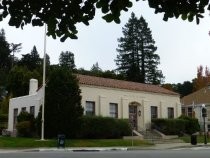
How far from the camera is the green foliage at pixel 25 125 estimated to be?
1704 inches

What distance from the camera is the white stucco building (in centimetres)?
4597

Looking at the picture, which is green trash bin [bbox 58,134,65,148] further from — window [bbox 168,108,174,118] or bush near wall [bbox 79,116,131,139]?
window [bbox 168,108,174,118]

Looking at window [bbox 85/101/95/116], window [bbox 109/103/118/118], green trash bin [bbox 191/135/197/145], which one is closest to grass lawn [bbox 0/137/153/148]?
green trash bin [bbox 191/135/197/145]

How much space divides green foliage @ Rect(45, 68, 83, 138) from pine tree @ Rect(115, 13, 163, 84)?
53619mm

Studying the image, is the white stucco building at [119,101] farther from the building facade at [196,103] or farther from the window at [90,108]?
the building facade at [196,103]

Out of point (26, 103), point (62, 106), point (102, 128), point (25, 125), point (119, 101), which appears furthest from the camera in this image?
point (119, 101)

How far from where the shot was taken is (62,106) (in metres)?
39.8

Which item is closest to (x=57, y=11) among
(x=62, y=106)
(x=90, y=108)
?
(x=62, y=106)

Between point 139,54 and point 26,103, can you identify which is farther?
point 139,54

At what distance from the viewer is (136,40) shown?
313 feet

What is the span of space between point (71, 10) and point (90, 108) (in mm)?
39450

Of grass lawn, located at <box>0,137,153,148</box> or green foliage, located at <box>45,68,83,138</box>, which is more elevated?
green foliage, located at <box>45,68,83,138</box>

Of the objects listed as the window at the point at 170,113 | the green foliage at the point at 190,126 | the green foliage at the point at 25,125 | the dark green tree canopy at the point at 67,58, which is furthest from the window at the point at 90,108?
the dark green tree canopy at the point at 67,58

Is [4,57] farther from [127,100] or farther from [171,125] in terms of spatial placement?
[171,125]
